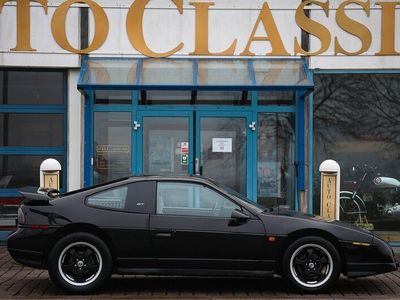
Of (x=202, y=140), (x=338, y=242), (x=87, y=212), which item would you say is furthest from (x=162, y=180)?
(x=202, y=140)

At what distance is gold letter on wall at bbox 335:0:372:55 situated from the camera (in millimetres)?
11320

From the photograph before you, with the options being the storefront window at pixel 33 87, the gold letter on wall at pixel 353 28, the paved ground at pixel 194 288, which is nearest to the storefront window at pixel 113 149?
the storefront window at pixel 33 87

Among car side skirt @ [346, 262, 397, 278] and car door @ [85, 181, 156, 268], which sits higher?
car door @ [85, 181, 156, 268]

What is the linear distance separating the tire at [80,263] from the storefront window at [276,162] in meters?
5.16

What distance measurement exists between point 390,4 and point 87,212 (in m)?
7.37

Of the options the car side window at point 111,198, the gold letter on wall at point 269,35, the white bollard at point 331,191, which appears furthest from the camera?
the gold letter on wall at point 269,35

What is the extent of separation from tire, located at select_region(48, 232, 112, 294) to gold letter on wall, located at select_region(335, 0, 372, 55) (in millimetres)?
6524

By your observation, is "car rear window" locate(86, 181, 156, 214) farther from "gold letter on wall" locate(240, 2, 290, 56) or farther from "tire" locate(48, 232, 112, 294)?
"gold letter on wall" locate(240, 2, 290, 56)

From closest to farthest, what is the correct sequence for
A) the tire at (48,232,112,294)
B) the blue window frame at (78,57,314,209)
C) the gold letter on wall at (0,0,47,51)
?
the tire at (48,232,112,294) → the blue window frame at (78,57,314,209) → the gold letter on wall at (0,0,47,51)

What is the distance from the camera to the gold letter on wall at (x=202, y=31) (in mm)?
11375

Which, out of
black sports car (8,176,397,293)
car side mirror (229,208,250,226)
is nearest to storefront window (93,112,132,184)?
black sports car (8,176,397,293)

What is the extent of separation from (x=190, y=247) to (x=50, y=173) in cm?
401

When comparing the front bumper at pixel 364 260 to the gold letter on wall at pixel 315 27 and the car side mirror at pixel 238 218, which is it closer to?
the car side mirror at pixel 238 218

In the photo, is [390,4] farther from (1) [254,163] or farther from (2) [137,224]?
(2) [137,224]
